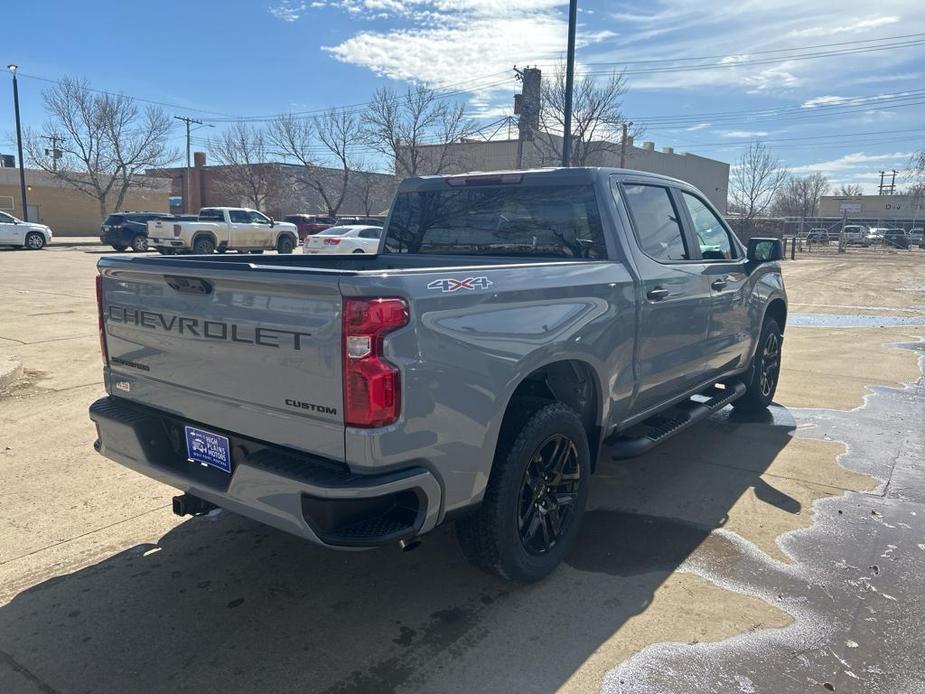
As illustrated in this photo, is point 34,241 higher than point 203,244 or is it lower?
lower

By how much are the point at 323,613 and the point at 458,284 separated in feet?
5.50

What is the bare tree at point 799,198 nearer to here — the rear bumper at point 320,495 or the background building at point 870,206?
the background building at point 870,206

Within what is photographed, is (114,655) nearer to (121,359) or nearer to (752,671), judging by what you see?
(121,359)

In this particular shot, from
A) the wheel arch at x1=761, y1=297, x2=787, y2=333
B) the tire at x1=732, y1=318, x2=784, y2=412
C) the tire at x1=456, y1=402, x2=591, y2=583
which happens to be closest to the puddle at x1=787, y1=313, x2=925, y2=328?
the wheel arch at x1=761, y1=297, x2=787, y2=333

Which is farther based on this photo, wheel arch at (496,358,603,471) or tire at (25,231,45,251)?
tire at (25,231,45,251)

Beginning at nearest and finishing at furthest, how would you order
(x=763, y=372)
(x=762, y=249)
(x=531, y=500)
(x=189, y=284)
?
1. (x=189, y=284)
2. (x=531, y=500)
3. (x=762, y=249)
4. (x=763, y=372)

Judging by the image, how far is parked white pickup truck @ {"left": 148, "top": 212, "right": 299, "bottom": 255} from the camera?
26.1 metres

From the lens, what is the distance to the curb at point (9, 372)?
6.75 meters

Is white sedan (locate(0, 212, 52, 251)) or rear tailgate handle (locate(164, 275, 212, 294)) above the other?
rear tailgate handle (locate(164, 275, 212, 294))

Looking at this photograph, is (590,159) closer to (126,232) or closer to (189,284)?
(126,232)

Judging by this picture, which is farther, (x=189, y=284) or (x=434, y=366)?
(x=189, y=284)

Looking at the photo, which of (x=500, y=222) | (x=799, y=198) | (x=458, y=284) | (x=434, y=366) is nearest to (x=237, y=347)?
(x=434, y=366)

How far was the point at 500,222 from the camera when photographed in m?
4.45

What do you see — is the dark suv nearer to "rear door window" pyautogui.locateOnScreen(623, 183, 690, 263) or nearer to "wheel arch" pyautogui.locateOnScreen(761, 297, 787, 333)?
"wheel arch" pyautogui.locateOnScreen(761, 297, 787, 333)
